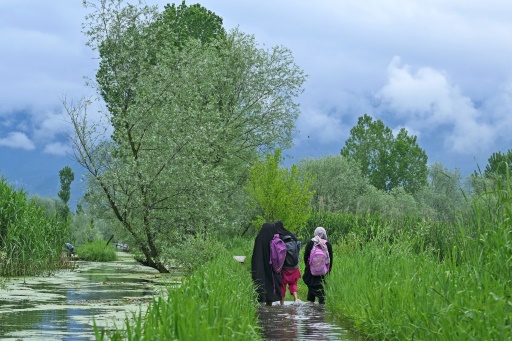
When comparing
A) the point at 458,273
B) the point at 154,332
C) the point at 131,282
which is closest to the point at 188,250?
the point at 131,282

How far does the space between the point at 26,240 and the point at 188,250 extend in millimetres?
5020

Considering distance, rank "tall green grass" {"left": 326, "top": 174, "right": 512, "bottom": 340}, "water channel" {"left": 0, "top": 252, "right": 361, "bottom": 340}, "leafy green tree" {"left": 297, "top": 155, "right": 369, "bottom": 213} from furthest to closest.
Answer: "leafy green tree" {"left": 297, "top": 155, "right": 369, "bottom": 213} → "water channel" {"left": 0, "top": 252, "right": 361, "bottom": 340} → "tall green grass" {"left": 326, "top": 174, "right": 512, "bottom": 340}

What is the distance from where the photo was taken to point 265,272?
56.7 ft

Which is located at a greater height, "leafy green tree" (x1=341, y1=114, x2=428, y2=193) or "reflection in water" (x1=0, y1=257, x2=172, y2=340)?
"leafy green tree" (x1=341, y1=114, x2=428, y2=193)

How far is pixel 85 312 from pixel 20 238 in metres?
9.12

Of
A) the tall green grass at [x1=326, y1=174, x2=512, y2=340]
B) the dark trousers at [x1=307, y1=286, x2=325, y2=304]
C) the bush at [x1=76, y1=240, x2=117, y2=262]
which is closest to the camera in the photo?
the tall green grass at [x1=326, y1=174, x2=512, y2=340]

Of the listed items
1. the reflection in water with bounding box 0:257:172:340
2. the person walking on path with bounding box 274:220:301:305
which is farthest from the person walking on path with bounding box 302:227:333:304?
the reflection in water with bounding box 0:257:172:340

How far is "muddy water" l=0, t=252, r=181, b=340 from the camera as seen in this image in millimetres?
11977

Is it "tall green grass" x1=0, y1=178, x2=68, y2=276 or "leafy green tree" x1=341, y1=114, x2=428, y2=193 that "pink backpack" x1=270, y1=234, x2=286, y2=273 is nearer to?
"tall green grass" x1=0, y1=178, x2=68, y2=276

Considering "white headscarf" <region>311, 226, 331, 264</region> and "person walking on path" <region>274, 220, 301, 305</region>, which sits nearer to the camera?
"person walking on path" <region>274, 220, 301, 305</region>

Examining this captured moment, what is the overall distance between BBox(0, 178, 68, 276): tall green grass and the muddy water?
731mm

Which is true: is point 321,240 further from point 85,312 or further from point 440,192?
point 440,192

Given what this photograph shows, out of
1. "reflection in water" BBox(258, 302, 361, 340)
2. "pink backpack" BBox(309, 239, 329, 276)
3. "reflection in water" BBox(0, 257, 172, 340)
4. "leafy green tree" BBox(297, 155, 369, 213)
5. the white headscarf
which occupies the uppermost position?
"leafy green tree" BBox(297, 155, 369, 213)

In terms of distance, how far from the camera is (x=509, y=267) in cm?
813
